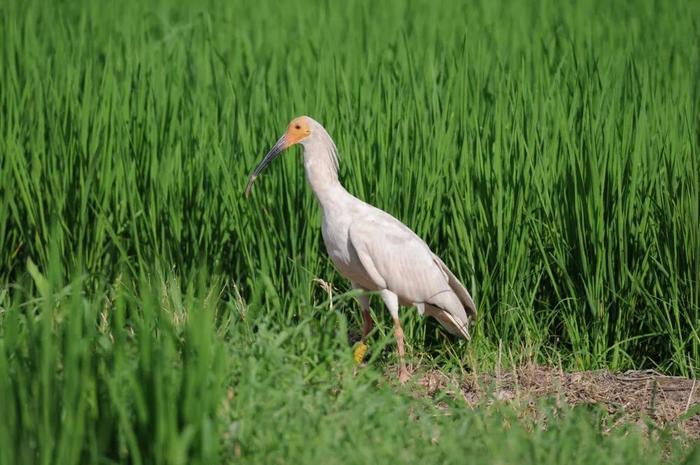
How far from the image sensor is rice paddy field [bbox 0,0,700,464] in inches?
124

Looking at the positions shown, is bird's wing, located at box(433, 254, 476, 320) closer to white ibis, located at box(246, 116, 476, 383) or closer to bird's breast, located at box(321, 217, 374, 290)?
white ibis, located at box(246, 116, 476, 383)

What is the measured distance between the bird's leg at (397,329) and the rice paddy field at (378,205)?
12 cm

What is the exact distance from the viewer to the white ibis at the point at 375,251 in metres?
4.34

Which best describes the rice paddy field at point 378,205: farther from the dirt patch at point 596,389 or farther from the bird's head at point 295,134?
the bird's head at point 295,134

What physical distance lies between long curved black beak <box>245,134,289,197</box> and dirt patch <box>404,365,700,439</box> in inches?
43.6

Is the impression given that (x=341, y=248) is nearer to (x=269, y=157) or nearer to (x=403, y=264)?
(x=403, y=264)

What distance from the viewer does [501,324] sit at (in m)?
4.61

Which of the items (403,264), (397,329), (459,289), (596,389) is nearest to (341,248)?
(403,264)

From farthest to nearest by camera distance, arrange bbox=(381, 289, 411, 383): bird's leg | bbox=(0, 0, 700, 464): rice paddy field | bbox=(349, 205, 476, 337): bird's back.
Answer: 1. bbox=(349, 205, 476, 337): bird's back
2. bbox=(381, 289, 411, 383): bird's leg
3. bbox=(0, 0, 700, 464): rice paddy field

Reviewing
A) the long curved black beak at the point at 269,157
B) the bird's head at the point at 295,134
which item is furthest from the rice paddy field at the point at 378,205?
the bird's head at the point at 295,134

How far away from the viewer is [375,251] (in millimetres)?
4348

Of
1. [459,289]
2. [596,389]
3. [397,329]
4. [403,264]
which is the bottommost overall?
[596,389]

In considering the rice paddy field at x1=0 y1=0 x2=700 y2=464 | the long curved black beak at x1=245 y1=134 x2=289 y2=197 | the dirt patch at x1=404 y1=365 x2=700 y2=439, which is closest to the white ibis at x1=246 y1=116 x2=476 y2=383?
the long curved black beak at x1=245 y1=134 x2=289 y2=197

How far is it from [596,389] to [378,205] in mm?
1352
